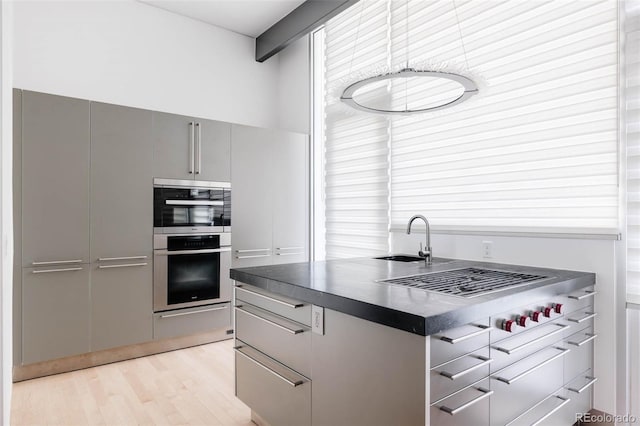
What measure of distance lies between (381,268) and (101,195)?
7.13ft

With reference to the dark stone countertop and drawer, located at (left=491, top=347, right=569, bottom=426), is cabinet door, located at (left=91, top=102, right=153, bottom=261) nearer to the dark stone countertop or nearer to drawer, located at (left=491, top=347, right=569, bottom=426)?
the dark stone countertop

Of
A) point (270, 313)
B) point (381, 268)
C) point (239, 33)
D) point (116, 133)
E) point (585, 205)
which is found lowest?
point (270, 313)

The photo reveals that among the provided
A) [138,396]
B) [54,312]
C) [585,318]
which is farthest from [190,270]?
[585,318]

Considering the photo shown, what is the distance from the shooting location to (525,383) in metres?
1.57

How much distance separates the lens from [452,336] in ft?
4.09

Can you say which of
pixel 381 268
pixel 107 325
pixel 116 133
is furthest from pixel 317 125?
pixel 107 325

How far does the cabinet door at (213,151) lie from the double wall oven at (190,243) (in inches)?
3.3

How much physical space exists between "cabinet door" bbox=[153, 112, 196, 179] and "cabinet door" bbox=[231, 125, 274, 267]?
40 cm

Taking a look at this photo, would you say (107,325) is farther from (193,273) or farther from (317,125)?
(317,125)

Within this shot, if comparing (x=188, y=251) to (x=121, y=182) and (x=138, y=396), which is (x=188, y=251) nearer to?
(x=121, y=182)

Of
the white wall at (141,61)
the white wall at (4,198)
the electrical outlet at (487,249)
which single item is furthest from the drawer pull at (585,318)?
the white wall at (141,61)

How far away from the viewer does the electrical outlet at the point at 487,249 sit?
7.77 feet

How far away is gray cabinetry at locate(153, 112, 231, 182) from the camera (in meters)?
3.21

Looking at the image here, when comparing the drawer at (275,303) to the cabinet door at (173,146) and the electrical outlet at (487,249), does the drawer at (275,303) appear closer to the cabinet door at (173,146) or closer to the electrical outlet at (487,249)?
A: the electrical outlet at (487,249)
